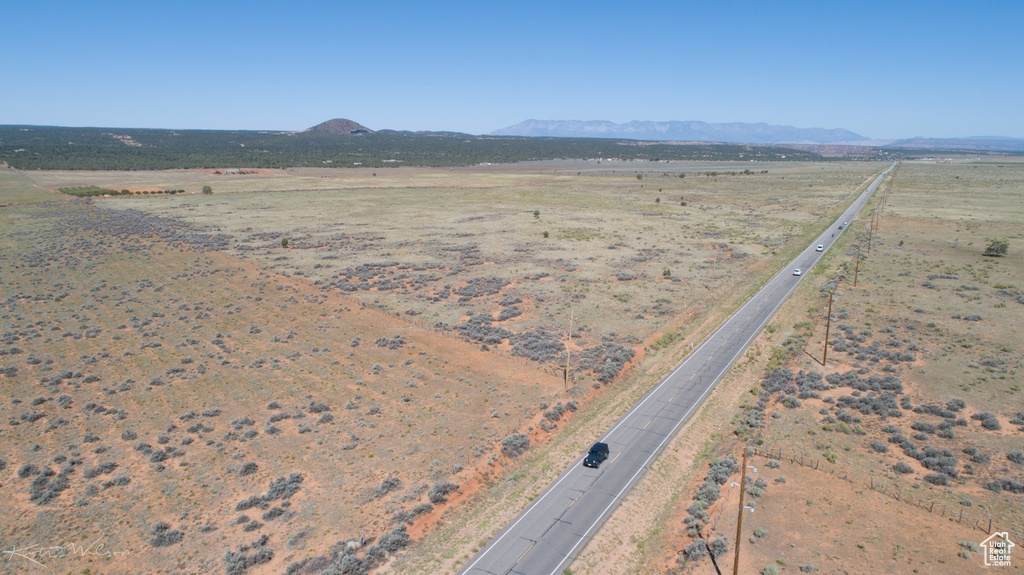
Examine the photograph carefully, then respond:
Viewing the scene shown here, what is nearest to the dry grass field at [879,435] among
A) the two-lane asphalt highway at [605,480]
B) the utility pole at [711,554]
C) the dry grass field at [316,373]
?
the utility pole at [711,554]

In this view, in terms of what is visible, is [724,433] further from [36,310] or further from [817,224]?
[817,224]

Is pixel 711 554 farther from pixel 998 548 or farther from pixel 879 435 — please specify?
pixel 879 435

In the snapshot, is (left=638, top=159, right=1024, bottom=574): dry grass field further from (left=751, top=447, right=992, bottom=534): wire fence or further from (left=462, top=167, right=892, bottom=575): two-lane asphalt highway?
(left=462, top=167, right=892, bottom=575): two-lane asphalt highway

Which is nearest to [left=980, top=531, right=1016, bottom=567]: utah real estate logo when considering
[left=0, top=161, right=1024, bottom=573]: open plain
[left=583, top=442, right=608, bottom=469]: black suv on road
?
[left=0, top=161, right=1024, bottom=573]: open plain

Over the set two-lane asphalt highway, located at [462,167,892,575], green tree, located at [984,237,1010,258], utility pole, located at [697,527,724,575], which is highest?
green tree, located at [984,237,1010,258]

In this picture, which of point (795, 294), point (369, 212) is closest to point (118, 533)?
point (795, 294)
